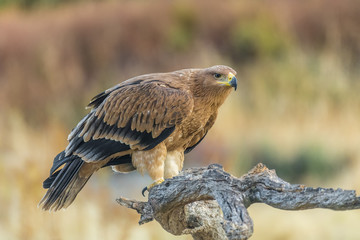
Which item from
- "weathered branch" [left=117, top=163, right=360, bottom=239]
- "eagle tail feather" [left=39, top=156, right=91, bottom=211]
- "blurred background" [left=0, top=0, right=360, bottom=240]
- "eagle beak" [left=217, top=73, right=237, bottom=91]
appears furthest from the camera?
"blurred background" [left=0, top=0, right=360, bottom=240]

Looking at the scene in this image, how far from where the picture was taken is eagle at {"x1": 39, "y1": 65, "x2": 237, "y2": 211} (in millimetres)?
5191

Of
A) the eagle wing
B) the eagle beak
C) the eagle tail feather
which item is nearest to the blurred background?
the eagle tail feather

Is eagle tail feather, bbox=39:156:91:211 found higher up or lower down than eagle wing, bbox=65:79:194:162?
lower down

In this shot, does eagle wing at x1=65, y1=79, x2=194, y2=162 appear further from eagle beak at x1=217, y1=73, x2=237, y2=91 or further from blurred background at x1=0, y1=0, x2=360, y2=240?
blurred background at x1=0, y1=0, x2=360, y2=240

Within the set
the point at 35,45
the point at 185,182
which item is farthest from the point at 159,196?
the point at 35,45

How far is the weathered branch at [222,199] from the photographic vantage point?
397 centimetres

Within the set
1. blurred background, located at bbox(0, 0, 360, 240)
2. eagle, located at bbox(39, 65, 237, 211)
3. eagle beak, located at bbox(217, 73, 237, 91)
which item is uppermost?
blurred background, located at bbox(0, 0, 360, 240)

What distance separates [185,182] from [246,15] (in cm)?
1220

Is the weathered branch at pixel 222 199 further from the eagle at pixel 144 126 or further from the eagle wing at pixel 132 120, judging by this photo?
the eagle wing at pixel 132 120

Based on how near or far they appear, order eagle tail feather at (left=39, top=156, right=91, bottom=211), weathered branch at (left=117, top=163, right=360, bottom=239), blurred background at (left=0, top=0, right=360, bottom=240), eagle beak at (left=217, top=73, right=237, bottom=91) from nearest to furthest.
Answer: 1. weathered branch at (left=117, top=163, right=360, bottom=239)
2. eagle beak at (left=217, top=73, right=237, bottom=91)
3. eagle tail feather at (left=39, top=156, right=91, bottom=211)
4. blurred background at (left=0, top=0, right=360, bottom=240)

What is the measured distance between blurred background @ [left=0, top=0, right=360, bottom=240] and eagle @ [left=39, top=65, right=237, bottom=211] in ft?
9.17

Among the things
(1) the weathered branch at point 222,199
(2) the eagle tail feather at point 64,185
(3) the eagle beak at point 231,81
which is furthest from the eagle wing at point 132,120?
(1) the weathered branch at point 222,199

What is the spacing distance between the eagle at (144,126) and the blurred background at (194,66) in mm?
2796

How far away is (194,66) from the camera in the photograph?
14.4m
